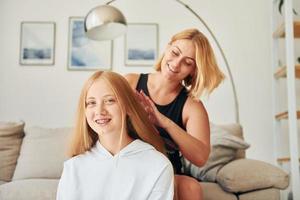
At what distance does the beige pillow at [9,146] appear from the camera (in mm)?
2852

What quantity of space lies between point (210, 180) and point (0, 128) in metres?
1.42

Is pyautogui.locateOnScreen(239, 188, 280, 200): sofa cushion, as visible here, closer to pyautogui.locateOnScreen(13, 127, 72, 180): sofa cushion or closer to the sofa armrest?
the sofa armrest

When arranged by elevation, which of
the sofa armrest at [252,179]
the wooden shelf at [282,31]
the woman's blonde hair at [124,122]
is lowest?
the sofa armrest at [252,179]

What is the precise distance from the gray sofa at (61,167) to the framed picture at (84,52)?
2.82ft

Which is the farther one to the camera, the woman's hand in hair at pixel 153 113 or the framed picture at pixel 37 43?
the framed picture at pixel 37 43

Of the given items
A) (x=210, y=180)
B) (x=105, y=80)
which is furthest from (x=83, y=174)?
(x=210, y=180)

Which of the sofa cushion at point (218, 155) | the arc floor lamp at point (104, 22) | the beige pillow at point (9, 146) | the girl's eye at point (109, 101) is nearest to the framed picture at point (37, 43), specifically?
the beige pillow at point (9, 146)

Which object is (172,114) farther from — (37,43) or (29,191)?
(37,43)

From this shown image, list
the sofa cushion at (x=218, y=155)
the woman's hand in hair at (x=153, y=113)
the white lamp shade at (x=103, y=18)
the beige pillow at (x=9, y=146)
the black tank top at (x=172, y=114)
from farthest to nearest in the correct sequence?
1. the beige pillow at (x=9, y=146)
2. the sofa cushion at (x=218, y=155)
3. the white lamp shade at (x=103, y=18)
4. the black tank top at (x=172, y=114)
5. the woman's hand in hair at (x=153, y=113)

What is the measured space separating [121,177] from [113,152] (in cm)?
11

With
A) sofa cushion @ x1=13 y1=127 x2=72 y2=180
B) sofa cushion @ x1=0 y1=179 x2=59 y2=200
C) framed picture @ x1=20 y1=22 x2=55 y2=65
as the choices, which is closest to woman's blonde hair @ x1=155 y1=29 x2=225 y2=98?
sofa cushion @ x1=0 y1=179 x2=59 y2=200

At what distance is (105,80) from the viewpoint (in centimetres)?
154

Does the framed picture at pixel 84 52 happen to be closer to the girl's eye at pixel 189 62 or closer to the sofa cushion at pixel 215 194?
the sofa cushion at pixel 215 194

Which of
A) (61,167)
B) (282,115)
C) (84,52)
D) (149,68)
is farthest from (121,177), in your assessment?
(84,52)
